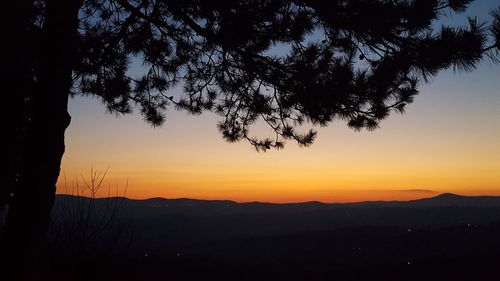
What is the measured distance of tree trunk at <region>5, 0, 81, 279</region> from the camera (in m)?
3.14

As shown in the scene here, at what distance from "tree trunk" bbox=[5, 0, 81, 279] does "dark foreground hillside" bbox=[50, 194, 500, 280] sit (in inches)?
74.2

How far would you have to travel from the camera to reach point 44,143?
10.7 feet

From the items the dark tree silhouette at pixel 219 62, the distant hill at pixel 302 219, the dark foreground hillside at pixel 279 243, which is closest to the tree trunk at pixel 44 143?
the dark tree silhouette at pixel 219 62

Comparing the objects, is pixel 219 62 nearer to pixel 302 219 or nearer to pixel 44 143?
pixel 44 143

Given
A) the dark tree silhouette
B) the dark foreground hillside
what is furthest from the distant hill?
the dark tree silhouette

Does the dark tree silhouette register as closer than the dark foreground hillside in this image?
Yes

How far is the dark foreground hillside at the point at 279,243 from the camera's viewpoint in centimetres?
580

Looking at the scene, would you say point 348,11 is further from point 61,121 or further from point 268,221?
point 268,221

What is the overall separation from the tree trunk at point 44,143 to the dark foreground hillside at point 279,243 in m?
1.88

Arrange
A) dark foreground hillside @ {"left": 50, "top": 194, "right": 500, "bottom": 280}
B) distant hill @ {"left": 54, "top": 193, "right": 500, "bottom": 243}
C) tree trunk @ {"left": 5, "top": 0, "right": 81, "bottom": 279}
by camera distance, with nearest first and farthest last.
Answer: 1. tree trunk @ {"left": 5, "top": 0, "right": 81, "bottom": 279}
2. dark foreground hillside @ {"left": 50, "top": 194, "right": 500, "bottom": 280}
3. distant hill @ {"left": 54, "top": 193, "right": 500, "bottom": 243}

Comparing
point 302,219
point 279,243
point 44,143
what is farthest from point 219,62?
point 302,219

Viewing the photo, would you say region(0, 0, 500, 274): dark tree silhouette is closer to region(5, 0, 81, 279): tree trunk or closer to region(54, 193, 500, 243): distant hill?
region(5, 0, 81, 279): tree trunk

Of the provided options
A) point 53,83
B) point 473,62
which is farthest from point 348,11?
point 53,83

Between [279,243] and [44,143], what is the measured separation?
5297 centimetres
